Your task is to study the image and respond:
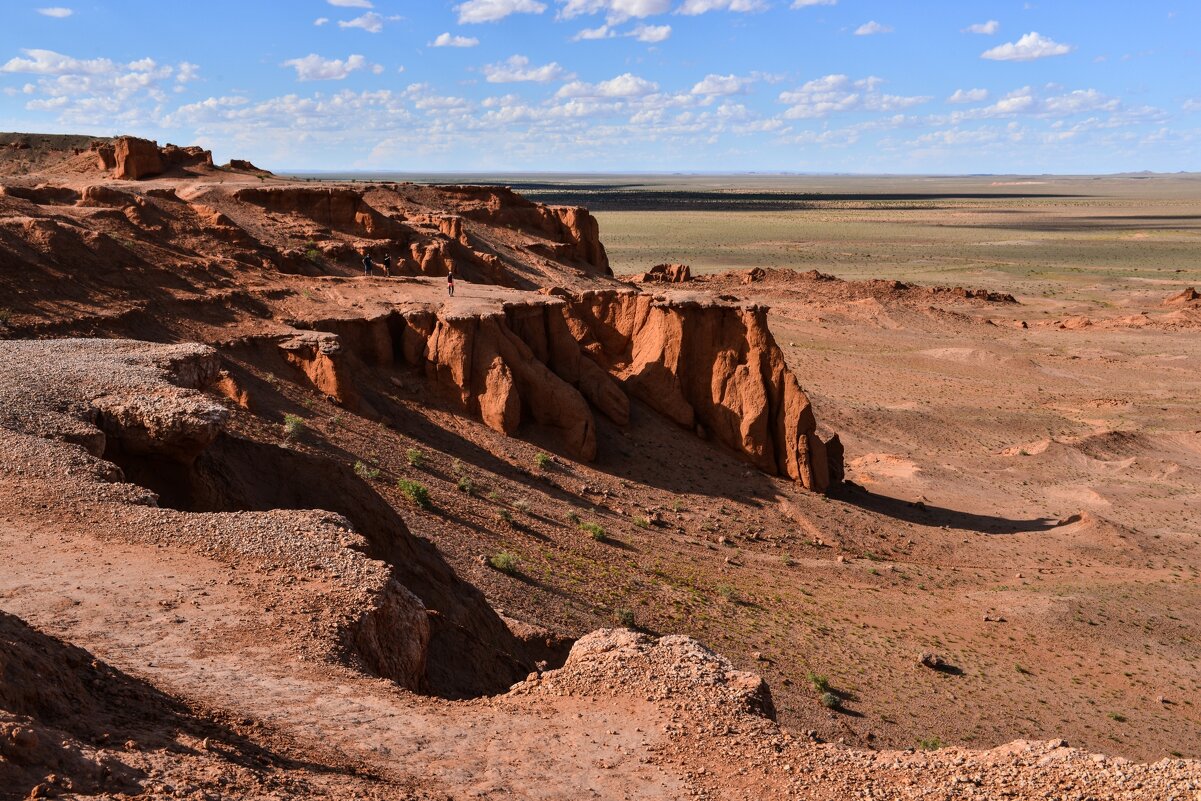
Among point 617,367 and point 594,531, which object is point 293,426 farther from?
point 617,367

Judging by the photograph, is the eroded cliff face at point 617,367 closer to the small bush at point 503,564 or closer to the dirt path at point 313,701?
the small bush at point 503,564

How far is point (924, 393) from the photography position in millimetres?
42969

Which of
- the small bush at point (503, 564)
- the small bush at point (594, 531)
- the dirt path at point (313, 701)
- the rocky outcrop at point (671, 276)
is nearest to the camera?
the dirt path at point (313, 701)

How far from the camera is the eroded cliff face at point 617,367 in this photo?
24.0 meters

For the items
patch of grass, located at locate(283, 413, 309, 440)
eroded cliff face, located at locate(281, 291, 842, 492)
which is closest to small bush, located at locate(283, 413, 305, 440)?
patch of grass, located at locate(283, 413, 309, 440)

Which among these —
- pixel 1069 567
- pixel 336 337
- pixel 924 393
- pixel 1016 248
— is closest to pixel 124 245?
pixel 336 337

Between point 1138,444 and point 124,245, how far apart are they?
33.3 meters

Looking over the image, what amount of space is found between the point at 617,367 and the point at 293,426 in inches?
479

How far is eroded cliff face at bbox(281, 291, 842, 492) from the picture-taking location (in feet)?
78.9

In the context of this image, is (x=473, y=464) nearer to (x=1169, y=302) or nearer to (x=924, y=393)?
(x=924, y=393)

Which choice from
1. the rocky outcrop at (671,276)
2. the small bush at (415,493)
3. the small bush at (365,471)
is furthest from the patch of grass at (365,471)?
the rocky outcrop at (671,276)

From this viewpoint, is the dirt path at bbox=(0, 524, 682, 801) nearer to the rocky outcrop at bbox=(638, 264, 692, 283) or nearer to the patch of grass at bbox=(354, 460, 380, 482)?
the patch of grass at bbox=(354, 460, 380, 482)

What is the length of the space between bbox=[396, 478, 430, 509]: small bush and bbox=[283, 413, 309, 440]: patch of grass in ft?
6.72

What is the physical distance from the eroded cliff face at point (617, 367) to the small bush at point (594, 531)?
12.8 ft
